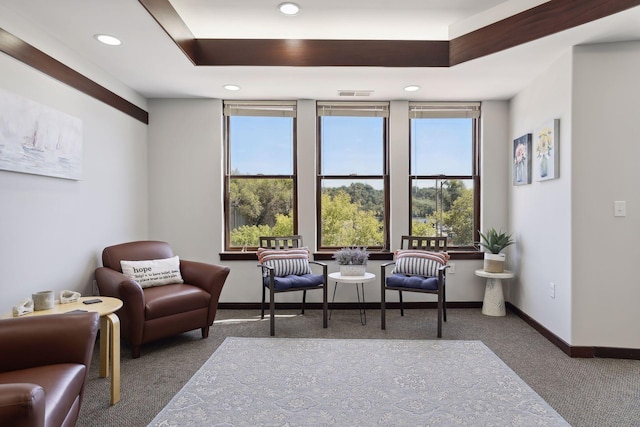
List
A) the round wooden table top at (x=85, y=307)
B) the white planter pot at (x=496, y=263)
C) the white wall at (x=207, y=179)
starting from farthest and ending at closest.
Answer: the white wall at (x=207, y=179)
the white planter pot at (x=496, y=263)
the round wooden table top at (x=85, y=307)

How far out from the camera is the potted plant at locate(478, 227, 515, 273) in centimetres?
415

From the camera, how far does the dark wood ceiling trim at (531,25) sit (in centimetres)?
255

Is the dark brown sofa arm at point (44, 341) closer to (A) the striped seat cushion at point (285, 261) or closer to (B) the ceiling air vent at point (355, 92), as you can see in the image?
(A) the striped seat cushion at point (285, 261)

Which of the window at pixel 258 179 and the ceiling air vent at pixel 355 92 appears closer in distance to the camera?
the ceiling air vent at pixel 355 92

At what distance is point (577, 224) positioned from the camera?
3.05 m

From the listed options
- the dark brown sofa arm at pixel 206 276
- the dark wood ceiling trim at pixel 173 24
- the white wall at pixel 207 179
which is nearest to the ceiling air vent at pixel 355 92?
the white wall at pixel 207 179

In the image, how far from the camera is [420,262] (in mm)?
A: 3916

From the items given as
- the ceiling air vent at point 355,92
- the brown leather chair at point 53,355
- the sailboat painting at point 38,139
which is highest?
the ceiling air vent at point 355,92

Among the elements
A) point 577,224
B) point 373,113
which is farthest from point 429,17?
point 577,224

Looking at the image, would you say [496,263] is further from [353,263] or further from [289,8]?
[289,8]

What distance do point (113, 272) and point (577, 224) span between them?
153 inches

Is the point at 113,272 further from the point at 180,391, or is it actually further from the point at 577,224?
the point at 577,224

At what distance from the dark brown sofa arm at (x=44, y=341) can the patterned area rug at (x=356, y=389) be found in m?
0.61

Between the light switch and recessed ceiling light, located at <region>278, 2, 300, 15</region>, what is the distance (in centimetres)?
297
